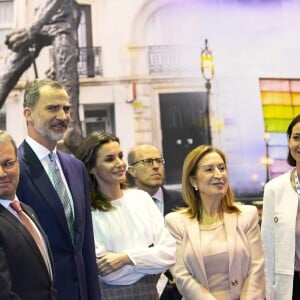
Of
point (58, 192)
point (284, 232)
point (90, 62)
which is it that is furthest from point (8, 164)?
point (90, 62)

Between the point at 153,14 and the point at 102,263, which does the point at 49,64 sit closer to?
the point at 153,14

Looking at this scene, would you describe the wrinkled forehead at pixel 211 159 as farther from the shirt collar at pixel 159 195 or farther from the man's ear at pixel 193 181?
the shirt collar at pixel 159 195

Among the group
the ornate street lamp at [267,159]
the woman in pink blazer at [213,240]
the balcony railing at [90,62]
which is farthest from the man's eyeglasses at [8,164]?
the ornate street lamp at [267,159]

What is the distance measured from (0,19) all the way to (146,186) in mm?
2278

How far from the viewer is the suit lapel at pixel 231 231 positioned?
2561mm

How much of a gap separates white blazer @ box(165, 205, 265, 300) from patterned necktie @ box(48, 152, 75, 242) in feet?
2.47

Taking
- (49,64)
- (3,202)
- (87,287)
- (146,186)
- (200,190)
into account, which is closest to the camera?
(3,202)

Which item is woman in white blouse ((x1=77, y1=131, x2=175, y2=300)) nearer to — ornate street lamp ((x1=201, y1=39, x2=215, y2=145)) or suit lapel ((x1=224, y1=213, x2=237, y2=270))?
suit lapel ((x1=224, y1=213, x2=237, y2=270))

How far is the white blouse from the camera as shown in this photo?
2.30 m

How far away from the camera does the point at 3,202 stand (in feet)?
5.91

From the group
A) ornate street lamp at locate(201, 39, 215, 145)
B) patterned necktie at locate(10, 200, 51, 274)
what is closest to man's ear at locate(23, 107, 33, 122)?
patterned necktie at locate(10, 200, 51, 274)

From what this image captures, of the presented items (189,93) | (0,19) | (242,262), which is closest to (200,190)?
(242,262)

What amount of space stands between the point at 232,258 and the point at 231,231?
0.14 metres

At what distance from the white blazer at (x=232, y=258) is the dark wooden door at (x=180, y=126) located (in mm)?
1830
